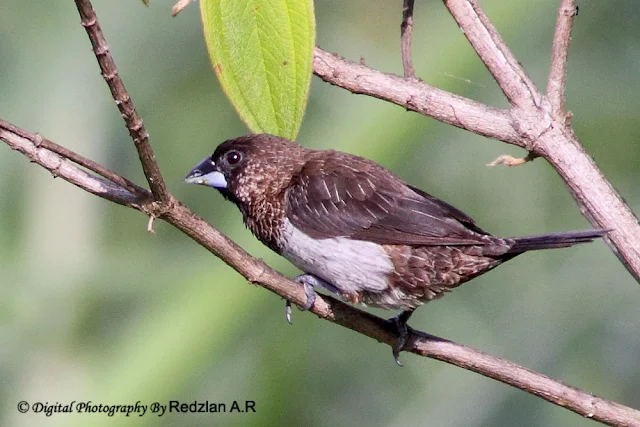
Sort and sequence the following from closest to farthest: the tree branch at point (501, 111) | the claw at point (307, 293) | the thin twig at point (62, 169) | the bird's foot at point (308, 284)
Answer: the thin twig at point (62, 169) → the tree branch at point (501, 111) → the claw at point (307, 293) → the bird's foot at point (308, 284)

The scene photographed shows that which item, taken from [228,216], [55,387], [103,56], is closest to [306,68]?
[103,56]

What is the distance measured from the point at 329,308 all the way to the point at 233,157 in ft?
3.40

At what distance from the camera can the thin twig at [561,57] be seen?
2.85 m

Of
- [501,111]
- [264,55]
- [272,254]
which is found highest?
[501,111]

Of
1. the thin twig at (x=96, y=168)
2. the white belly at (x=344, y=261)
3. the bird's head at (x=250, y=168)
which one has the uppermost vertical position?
the bird's head at (x=250, y=168)

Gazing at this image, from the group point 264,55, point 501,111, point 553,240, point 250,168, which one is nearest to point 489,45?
point 501,111

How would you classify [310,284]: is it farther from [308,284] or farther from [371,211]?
[371,211]

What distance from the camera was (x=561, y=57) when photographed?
2871mm

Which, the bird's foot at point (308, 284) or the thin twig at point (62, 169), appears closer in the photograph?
the thin twig at point (62, 169)

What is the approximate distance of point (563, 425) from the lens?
15.0 ft

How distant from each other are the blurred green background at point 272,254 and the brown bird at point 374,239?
206 millimetres

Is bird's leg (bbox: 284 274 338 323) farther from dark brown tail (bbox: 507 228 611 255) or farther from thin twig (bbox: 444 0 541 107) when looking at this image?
thin twig (bbox: 444 0 541 107)

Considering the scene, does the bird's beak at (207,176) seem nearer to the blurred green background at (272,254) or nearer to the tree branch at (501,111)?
the blurred green background at (272,254)

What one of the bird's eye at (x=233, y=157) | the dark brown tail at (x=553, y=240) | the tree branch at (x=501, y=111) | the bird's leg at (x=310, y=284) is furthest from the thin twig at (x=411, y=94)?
the bird's eye at (x=233, y=157)
